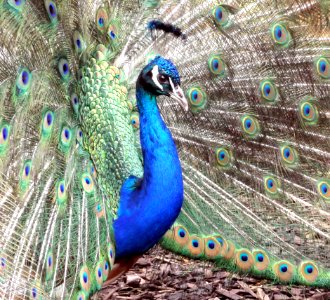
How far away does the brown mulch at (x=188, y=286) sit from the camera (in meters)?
3.44

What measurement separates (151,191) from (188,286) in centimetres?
109

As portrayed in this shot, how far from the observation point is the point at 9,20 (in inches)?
92.0

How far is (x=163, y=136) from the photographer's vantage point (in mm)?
2562

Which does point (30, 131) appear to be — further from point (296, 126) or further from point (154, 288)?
point (154, 288)

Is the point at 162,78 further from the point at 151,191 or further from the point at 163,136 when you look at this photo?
the point at 151,191

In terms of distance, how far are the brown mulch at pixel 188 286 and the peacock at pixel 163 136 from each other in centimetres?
47

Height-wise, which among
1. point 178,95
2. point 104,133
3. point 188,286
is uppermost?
point 178,95

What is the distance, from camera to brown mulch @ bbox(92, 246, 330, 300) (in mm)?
3441

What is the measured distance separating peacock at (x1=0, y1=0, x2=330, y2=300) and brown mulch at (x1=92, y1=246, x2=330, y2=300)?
18.7 inches

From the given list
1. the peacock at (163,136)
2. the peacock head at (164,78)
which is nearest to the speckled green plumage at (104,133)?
the peacock at (163,136)

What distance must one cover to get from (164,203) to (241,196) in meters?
0.54

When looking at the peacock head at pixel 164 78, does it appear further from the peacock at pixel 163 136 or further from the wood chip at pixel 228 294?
the wood chip at pixel 228 294

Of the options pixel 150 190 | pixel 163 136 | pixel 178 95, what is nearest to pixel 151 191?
pixel 150 190

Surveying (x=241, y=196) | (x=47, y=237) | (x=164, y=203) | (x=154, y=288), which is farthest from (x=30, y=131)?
(x=154, y=288)
